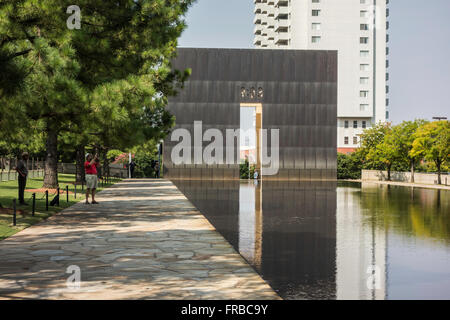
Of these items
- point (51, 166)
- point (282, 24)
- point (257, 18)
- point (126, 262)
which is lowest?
point (126, 262)

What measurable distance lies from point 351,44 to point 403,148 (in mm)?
38273

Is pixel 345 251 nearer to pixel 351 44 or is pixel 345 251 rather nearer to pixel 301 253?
pixel 301 253

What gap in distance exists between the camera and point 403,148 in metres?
56.3

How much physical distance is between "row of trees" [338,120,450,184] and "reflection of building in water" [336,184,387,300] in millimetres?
35935

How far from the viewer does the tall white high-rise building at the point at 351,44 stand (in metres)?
88.9

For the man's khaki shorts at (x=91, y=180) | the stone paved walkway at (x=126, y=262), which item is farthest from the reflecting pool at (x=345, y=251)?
the man's khaki shorts at (x=91, y=180)

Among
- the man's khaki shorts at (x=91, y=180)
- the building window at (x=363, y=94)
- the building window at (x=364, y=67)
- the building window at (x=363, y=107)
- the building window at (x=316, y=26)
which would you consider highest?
the building window at (x=316, y=26)

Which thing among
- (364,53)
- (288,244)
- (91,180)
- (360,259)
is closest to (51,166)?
(91,180)

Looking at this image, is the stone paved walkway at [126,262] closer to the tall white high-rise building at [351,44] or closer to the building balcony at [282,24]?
the tall white high-rise building at [351,44]

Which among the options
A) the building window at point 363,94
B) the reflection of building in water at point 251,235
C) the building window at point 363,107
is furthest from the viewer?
the building window at point 363,107

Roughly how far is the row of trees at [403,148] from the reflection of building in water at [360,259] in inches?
1415

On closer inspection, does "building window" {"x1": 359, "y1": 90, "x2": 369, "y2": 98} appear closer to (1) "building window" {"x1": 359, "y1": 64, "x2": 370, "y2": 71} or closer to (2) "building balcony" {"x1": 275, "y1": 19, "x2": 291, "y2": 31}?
(1) "building window" {"x1": 359, "y1": 64, "x2": 370, "y2": 71}

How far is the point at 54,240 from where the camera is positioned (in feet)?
34.4

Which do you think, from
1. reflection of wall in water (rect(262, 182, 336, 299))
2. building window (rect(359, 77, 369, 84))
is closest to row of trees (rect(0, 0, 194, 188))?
reflection of wall in water (rect(262, 182, 336, 299))
